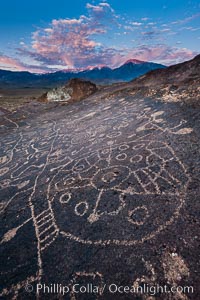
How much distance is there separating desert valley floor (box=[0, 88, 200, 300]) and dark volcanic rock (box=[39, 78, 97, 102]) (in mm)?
9684

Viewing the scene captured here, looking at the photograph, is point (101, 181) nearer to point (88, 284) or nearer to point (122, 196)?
point (122, 196)

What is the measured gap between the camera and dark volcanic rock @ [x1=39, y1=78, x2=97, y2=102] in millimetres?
15507

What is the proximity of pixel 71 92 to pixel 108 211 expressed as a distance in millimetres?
13834

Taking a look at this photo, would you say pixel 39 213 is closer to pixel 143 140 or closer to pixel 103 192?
pixel 103 192

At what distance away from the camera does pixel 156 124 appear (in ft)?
19.9

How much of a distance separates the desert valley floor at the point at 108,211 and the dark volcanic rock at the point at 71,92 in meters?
9.68

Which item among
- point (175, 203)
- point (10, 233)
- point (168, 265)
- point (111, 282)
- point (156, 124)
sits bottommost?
point (10, 233)

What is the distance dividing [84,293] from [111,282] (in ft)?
1.08

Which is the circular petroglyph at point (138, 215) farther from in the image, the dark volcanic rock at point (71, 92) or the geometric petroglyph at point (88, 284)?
the dark volcanic rock at point (71, 92)

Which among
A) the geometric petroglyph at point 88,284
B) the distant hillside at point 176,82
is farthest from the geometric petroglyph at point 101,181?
the distant hillside at point 176,82

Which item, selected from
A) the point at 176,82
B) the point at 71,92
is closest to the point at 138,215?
the point at 176,82

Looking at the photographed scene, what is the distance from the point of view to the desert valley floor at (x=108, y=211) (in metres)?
2.46

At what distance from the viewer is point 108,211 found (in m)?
3.35

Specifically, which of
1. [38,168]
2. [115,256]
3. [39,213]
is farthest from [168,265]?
[38,168]
